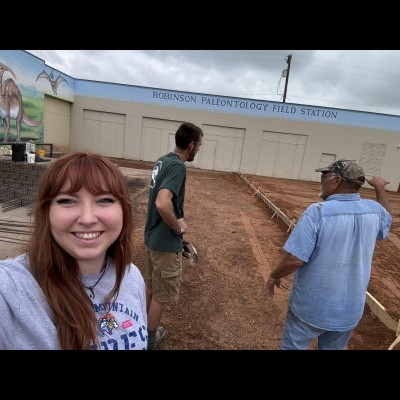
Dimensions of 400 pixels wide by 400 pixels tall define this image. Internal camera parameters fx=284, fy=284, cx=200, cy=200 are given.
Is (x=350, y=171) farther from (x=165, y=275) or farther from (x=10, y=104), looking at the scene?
(x=10, y=104)

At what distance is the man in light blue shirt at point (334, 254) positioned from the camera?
2.08m

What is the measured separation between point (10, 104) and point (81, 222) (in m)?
19.2

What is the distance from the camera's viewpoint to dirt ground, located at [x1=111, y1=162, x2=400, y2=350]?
3.36m

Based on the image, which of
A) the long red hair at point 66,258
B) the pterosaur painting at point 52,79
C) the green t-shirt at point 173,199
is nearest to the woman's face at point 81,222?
the long red hair at point 66,258

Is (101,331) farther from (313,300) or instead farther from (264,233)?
(264,233)

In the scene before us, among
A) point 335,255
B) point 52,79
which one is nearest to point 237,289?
point 335,255

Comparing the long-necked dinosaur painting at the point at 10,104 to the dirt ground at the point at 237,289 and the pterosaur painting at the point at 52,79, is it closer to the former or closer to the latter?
the pterosaur painting at the point at 52,79

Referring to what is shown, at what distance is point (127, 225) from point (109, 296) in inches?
12.3

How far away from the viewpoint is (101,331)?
3.70ft

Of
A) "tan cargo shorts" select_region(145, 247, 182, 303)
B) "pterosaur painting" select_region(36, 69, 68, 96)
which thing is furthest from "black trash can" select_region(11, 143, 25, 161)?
"tan cargo shorts" select_region(145, 247, 182, 303)

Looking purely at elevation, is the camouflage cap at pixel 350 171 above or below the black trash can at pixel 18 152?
above

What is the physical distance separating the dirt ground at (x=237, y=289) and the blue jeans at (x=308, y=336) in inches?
40.6
